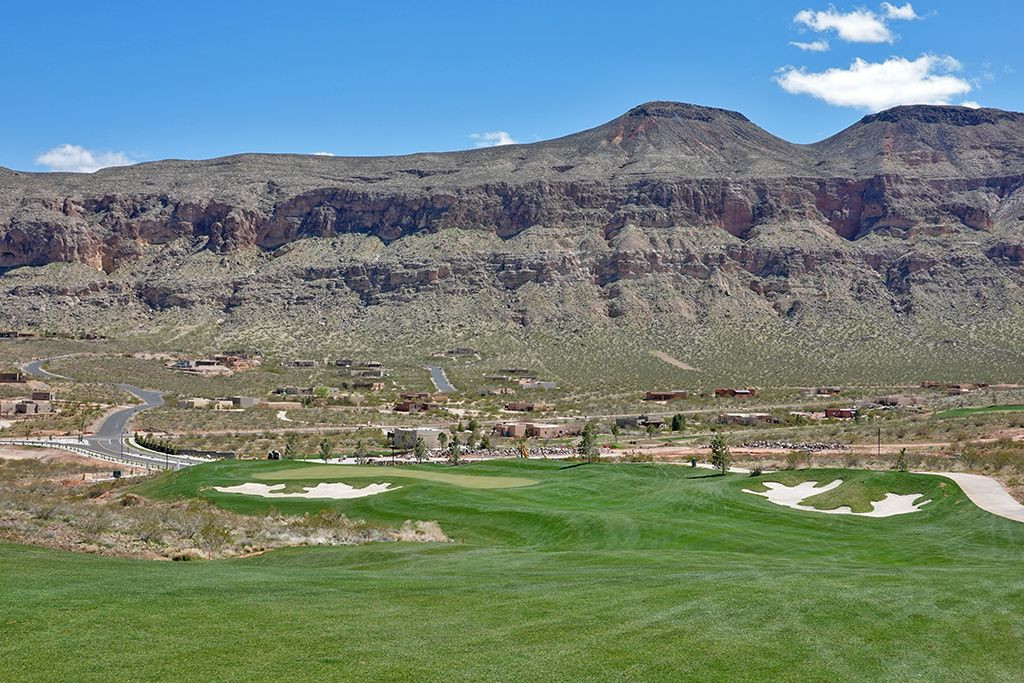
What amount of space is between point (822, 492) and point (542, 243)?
13295 cm

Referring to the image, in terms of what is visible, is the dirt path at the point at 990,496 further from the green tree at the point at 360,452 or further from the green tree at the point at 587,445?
the green tree at the point at 360,452

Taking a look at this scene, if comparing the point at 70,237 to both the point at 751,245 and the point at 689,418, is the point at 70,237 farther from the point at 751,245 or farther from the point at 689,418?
the point at 689,418

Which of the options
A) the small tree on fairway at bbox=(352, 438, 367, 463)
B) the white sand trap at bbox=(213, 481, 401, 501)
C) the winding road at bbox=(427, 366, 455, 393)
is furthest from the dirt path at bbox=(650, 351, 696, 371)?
the white sand trap at bbox=(213, 481, 401, 501)

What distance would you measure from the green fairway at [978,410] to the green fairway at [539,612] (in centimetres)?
4698

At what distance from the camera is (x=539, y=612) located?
12.9m

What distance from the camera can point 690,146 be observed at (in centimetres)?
19925

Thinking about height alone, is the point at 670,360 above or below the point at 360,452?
above

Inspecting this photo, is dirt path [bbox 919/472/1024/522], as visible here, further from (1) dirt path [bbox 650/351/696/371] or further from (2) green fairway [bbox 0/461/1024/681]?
(1) dirt path [bbox 650/351/696/371]

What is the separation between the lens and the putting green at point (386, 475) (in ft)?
119

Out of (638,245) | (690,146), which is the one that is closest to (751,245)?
(638,245)

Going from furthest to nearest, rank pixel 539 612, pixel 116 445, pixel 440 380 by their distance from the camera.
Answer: pixel 440 380
pixel 116 445
pixel 539 612

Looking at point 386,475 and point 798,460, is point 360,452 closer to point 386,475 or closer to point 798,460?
point 386,475

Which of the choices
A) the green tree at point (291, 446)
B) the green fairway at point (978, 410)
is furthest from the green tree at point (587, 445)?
the green fairway at point (978, 410)

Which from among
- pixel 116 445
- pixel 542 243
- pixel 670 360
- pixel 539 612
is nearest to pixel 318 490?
pixel 539 612
